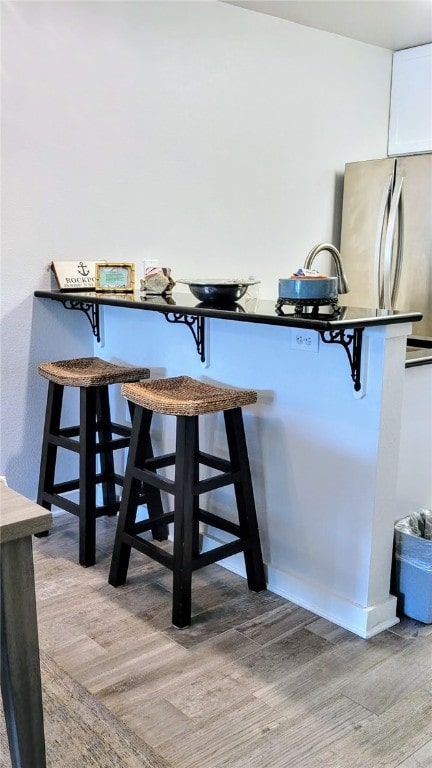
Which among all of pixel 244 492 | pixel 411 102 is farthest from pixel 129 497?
pixel 411 102

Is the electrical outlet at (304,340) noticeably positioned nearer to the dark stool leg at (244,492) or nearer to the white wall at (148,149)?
the dark stool leg at (244,492)

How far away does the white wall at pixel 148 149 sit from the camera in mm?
2818

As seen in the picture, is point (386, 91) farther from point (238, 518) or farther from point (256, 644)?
point (256, 644)

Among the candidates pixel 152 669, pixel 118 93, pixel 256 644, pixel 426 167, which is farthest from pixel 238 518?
pixel 426 167

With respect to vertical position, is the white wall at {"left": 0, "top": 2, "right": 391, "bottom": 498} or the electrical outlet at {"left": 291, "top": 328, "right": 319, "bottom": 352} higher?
the white wall at {"left": 0, "top": 2, "right": 391, "bottom": 498}

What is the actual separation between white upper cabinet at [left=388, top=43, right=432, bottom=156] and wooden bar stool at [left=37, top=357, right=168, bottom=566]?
8.15 ft

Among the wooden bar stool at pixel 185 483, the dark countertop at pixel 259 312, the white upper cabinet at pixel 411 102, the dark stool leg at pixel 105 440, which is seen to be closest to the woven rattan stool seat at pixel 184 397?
the wooden bar stool at pixel 185 483

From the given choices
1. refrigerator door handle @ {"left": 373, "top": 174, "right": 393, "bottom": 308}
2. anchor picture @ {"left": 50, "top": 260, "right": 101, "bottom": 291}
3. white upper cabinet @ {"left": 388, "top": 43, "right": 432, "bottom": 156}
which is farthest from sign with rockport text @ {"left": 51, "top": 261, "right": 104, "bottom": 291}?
white upper cabinet @ {"left": 388, "top": 43, "right": 432, "bottom": 156}

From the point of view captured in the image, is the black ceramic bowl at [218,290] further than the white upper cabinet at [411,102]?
No

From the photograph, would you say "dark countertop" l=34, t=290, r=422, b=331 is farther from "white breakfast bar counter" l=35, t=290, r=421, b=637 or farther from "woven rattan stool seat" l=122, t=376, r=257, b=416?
"woven rattan stool seat" l=122, t=376, r=257, b=416

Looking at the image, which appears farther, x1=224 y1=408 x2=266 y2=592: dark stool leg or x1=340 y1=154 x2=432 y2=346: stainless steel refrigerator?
x1=340 y1=154 x2=432 y2=346: stainless steel refrigerator

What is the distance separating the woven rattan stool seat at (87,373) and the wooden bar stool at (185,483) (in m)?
0.20

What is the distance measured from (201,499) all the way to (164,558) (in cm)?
59

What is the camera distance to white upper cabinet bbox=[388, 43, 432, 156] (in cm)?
409
